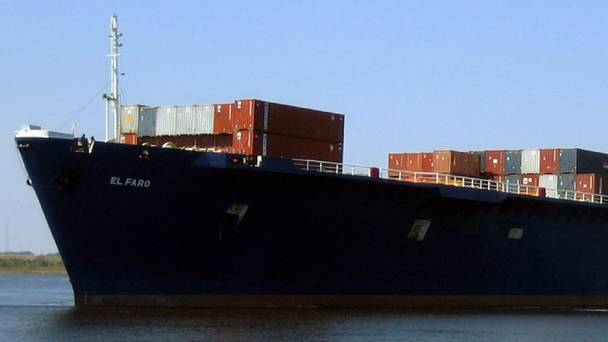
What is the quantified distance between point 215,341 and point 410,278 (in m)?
16.1

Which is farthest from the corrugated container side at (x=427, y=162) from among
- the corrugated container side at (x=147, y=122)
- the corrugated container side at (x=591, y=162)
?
the corrugated container side at (x=147, y=122)

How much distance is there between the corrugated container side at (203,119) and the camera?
1624 inches

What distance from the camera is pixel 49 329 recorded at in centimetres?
3281

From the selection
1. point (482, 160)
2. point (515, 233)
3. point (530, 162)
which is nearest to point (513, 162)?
point (530, 162)

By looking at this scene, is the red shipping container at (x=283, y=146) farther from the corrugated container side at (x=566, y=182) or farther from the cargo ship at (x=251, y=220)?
the corrugated container side at (x=566, y=182)

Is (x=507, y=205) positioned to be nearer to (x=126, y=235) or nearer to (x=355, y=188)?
(x=355, y=188)

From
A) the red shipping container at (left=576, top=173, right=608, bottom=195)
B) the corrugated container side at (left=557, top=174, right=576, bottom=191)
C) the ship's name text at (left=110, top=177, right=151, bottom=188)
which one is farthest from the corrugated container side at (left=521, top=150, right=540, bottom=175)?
the ship's name text at (left=110, top=177, right=151, bottom=188)

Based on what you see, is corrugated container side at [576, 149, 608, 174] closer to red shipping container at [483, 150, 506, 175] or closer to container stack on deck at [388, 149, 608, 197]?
container stack on deck at [388, 149, 608, 197]

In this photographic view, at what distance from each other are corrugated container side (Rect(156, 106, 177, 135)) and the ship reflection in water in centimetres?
787

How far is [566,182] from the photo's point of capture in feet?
177

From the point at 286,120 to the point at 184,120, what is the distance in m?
4.12

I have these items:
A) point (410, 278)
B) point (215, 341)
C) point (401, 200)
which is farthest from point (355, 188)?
point (215, 341)

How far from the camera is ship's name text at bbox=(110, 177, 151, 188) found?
37250 millimetres

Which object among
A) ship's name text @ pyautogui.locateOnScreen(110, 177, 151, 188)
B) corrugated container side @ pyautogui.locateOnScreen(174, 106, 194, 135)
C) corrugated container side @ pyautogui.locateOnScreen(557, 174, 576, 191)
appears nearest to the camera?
ship's name text @ pyautogui.locateOnScreen(110, 177, 151, 188)
